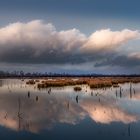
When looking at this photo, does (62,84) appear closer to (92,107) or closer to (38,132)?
(92,107)

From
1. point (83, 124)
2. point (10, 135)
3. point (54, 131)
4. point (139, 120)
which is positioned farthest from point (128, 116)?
point (10, 135)

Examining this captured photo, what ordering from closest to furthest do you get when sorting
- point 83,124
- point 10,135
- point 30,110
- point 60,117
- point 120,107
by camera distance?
point 10,135 → point 83,124 → point 60,117 → point 30,110 → point 120,107

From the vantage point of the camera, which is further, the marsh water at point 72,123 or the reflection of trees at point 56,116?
the reflection of trees at point 56,116

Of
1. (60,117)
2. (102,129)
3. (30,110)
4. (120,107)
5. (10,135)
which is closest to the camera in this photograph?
(10,135)

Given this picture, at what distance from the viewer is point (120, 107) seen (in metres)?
40.4

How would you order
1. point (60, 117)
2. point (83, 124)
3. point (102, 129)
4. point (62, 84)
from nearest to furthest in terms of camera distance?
point (102, 129)
point (83, 124)
point (60, 117)
point (62, 84)

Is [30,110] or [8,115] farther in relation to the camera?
[30,110]

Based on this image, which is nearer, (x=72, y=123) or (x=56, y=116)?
(x=72, y=123)

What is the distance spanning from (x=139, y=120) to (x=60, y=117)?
24.5 ft

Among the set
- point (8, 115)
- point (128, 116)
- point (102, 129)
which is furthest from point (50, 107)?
point (102, 129)

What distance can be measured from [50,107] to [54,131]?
50.2 feet

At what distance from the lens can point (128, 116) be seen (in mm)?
33312

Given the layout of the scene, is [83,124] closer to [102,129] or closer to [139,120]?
[102,129]

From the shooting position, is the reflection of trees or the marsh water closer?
the marsh water
